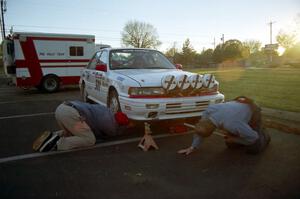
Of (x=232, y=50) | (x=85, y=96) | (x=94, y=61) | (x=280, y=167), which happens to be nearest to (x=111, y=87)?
Answer: (x=94, y=61)

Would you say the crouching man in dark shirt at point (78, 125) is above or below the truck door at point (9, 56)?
below

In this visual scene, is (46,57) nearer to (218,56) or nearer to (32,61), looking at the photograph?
(32,61)

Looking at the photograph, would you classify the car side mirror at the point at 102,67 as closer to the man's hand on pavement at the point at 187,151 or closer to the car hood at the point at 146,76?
the car hood at the point at 146,76

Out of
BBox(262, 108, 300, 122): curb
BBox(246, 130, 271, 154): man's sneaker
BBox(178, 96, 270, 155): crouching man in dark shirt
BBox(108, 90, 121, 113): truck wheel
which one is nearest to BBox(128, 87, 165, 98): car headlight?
BBox(108, 90, 121, 113): truck wheel

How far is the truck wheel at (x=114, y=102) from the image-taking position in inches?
248

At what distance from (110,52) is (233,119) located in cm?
394

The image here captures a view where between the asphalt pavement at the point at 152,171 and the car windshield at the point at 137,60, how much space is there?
1.99 metres

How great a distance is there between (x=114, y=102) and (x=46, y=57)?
29.2 ft

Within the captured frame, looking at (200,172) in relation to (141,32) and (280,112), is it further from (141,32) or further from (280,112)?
(141,32)

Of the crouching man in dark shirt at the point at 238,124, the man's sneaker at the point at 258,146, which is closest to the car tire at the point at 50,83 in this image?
the crouching man in dark shirt at the point at 238,124

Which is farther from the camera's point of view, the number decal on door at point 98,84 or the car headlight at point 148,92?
the number decal on door at point 98,84

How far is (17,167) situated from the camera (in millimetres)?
4383

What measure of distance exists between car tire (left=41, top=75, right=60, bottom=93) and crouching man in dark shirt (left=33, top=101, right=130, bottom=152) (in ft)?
31.9

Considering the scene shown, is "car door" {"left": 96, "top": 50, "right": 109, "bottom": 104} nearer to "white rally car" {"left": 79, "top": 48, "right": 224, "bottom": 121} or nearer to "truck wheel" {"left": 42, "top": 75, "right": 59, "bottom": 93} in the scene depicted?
"white rally car" {"left": 79, "top": 48, "right": 224, "bottom": 121}
